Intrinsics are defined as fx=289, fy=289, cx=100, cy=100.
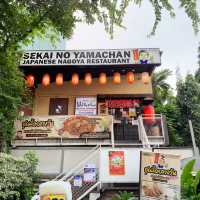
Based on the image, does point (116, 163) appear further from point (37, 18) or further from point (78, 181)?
point (37, 18)

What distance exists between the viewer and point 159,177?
797 centimetres

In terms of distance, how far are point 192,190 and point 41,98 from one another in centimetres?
965

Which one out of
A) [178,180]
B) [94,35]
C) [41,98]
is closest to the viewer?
[94,35]

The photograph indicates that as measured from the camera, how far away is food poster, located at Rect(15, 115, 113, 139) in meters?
11.3

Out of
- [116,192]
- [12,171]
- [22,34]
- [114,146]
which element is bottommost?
[116,192]

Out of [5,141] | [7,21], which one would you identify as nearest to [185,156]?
[5,141]

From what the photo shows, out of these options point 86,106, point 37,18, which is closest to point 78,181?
point 37,18

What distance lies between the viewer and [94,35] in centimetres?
608

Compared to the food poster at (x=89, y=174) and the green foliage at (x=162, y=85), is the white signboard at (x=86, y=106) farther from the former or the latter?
the green foliage at (x=162, y=85)

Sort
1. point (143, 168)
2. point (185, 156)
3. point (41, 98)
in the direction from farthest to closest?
point (41, 98), point (185, 156), point (143, 168)

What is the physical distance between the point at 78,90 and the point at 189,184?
864cm

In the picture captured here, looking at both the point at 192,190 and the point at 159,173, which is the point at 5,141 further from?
the point at 192,190

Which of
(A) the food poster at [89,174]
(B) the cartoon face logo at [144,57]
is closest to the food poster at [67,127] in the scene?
(A) the food poster at [89,174]

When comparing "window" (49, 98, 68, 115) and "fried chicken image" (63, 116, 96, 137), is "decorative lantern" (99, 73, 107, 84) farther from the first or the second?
"fried chicken image" (63, 116, 96, 137)
